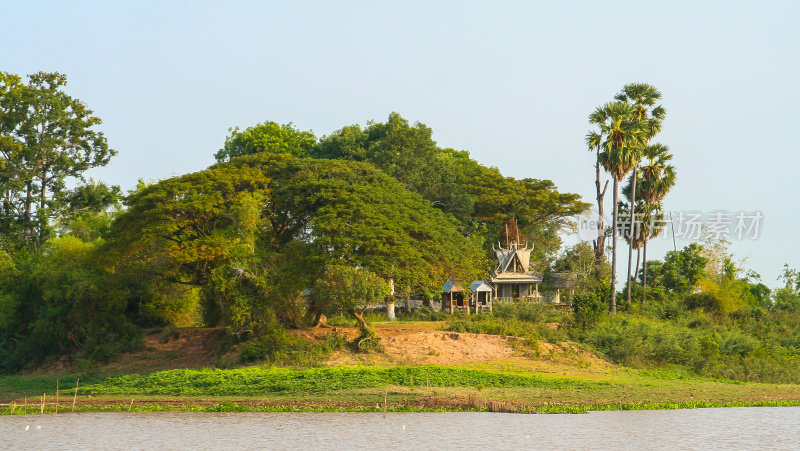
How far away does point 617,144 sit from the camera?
159 ft

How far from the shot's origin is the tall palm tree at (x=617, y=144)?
48.0m

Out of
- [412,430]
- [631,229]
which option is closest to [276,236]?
[412,430]

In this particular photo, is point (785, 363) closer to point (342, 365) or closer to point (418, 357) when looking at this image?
point (418, 357)

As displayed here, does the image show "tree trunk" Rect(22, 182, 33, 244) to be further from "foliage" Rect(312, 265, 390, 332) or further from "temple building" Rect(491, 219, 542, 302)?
"temple building" Rect(491, 219, 542, 302)

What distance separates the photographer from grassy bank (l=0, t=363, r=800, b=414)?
25109 millimetres

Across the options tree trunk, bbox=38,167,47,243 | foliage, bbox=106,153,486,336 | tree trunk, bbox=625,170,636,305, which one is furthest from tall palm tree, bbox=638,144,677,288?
tree trunk, bbox=38,167,47,243

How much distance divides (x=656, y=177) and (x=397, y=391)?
3488cm

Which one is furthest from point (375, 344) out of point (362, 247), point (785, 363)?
point (785, 363)

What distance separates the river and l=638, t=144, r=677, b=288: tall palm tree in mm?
32418

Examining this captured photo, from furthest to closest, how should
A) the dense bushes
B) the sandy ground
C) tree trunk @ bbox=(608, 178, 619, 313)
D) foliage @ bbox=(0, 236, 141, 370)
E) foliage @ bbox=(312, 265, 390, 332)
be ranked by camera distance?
tree trunk @ bbox=(608, 178, 619, 313)
foliage @ bbox=(0, 236, 141, 370)
the dense bushes
the sandy ground
foliage @ bbox=(312, 265, 390, 332)

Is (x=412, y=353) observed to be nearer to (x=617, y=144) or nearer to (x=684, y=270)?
(x=617, y=144)

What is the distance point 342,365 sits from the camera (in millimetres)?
31750

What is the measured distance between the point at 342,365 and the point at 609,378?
408 inches

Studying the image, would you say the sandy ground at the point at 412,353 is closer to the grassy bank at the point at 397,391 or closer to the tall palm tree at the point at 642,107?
the grassy bank at the point at 397,391
